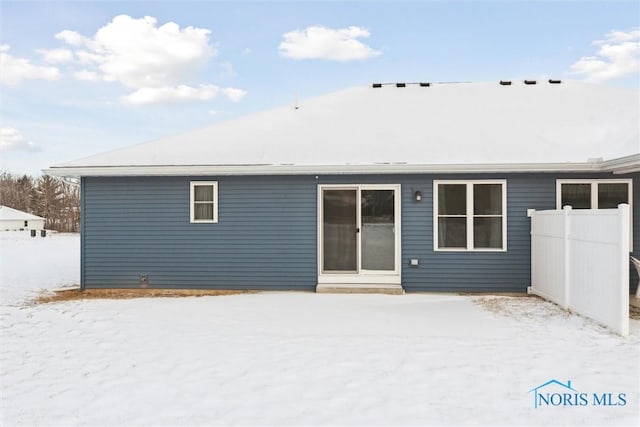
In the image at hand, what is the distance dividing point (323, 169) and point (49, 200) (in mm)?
48998

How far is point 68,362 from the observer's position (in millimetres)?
4441

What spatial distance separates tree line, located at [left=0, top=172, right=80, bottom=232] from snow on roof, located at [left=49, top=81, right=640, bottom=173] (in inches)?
1635

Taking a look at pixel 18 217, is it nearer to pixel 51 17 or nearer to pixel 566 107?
pixel 51 17

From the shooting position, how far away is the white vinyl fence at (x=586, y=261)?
5273 mm

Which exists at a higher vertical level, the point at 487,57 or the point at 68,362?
the point at 487,57

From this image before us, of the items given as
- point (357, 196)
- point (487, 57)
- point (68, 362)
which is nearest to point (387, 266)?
point (357, 196)

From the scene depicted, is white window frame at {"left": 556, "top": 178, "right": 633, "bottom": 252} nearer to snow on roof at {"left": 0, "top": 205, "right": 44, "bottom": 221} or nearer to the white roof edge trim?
the white roof edge trim

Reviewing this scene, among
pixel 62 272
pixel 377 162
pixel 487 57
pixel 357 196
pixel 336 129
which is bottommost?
pixel 62 272

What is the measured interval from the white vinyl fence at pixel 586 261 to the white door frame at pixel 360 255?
8.16ft

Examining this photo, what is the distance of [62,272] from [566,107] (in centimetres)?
1394

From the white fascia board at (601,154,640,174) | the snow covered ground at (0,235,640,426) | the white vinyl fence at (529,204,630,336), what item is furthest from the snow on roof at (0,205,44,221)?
the white fascia board at (601,154,640,174)

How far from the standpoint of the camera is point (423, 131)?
9469mm

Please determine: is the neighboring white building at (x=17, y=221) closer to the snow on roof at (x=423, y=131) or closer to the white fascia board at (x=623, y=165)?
the snow on roof at (x=423, y=131)

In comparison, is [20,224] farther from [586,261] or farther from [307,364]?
[586,261]
